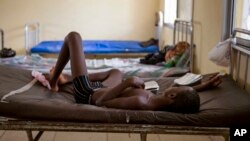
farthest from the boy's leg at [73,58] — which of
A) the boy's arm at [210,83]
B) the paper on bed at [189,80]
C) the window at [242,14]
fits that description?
the window at [242,14]

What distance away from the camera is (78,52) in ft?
7.66

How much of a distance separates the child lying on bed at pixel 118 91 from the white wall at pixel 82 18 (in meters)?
3.55

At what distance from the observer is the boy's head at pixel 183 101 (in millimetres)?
1762

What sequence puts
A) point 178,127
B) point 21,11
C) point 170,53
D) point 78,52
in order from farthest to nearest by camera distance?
1. point 21,11
2. point 170,53
3. point 78,52
4. point 178,127

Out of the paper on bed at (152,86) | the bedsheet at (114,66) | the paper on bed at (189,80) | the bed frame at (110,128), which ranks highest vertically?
the paper on bed at (189,80)

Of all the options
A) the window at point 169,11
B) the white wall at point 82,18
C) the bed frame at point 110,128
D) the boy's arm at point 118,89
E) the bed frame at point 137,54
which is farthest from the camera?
the white wall at point 82,18

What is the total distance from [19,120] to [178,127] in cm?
83

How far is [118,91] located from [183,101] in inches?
16.6

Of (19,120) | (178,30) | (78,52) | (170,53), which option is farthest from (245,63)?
(178,30)

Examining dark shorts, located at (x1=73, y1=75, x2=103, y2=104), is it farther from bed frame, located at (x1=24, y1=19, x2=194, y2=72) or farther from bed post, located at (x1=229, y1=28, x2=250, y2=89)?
bed frame, located at (x1=24, y1=19, x2=194, y2=72)

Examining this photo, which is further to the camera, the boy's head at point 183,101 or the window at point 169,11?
the window at point 169,11

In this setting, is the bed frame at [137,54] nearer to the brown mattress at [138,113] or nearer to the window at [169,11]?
the window at [169,11]

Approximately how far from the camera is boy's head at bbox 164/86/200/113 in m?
1.76

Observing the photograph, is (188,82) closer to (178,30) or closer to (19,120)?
(19,120)
